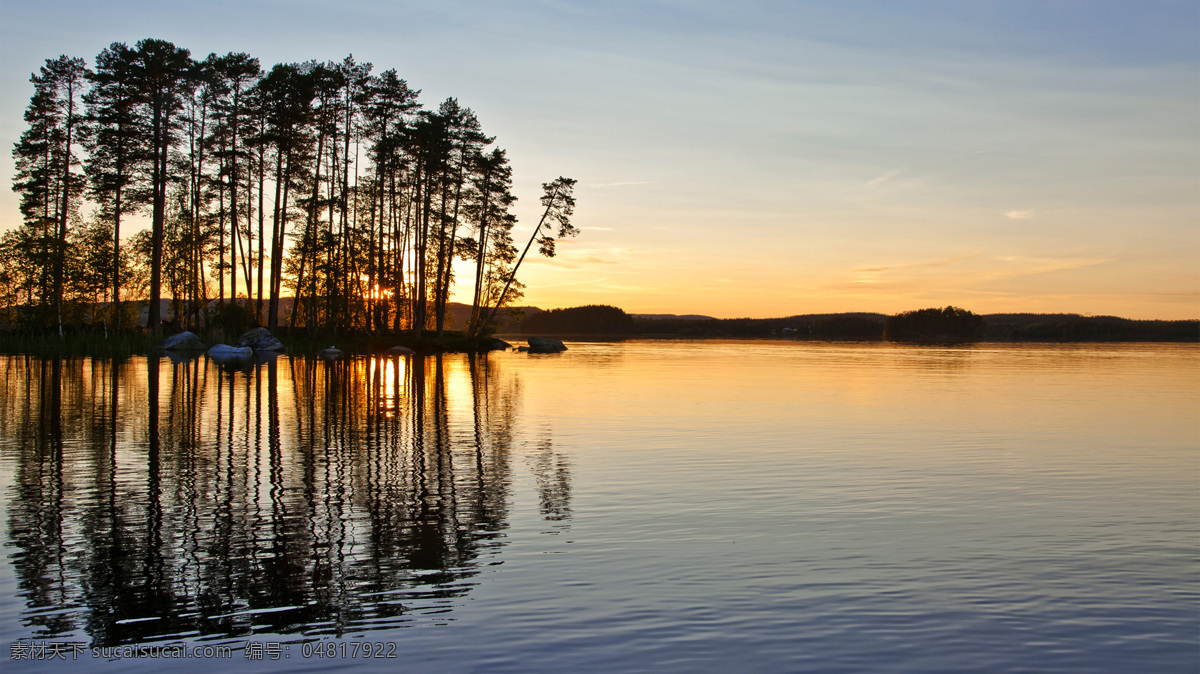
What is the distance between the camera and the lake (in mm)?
6762

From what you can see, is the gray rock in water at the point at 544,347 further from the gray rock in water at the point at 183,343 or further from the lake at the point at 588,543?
the lake at the point at 588,543

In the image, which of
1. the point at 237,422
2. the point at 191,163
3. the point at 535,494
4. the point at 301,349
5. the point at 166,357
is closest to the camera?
the point at 535,494

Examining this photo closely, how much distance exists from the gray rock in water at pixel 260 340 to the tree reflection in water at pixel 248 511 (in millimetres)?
29395

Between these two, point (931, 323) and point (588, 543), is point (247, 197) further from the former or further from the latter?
point (931, 323)

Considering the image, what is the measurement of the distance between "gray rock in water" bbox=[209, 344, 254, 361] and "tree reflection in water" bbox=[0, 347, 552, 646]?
906 inches

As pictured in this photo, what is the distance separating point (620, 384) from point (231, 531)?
2520 centimetres

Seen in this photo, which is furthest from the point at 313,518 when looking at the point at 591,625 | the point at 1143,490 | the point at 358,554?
the point at 1143,490

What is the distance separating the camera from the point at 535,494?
12.3 metres

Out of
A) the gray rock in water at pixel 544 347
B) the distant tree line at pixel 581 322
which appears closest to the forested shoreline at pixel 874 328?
the distant tree line at pixel 581 322

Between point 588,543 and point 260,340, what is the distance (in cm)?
4854

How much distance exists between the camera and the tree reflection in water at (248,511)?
741 cm

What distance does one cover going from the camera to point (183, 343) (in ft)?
166

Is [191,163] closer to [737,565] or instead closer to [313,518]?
[313,518]

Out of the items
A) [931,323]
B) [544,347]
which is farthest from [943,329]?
[544,347]
